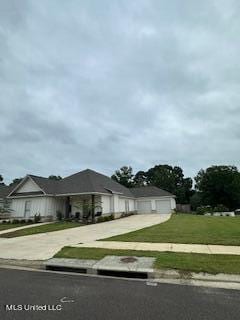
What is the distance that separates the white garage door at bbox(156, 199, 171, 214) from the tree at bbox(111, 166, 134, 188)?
24252 millimetres

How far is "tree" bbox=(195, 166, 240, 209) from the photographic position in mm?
54909

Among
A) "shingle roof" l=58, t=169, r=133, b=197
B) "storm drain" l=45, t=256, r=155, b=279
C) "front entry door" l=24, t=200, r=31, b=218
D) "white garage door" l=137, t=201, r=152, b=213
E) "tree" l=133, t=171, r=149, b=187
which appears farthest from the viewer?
"tree" l=133, t=171, r=149, b=187

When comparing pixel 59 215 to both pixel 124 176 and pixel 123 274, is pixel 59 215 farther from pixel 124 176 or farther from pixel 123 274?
pixel 124 176

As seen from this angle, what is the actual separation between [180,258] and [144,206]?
35.9 meters

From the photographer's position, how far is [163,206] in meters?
44.4

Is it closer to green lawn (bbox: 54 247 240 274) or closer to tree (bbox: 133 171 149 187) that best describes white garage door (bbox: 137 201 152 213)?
green lawn (bbox: 54 247 240 274)

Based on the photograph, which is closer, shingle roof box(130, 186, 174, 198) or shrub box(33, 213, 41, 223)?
shrub box(33, 213, 41, 223)

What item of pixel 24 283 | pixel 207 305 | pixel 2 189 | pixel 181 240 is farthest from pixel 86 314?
pixel 2 189

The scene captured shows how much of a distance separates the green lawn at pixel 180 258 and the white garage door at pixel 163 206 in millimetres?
33919

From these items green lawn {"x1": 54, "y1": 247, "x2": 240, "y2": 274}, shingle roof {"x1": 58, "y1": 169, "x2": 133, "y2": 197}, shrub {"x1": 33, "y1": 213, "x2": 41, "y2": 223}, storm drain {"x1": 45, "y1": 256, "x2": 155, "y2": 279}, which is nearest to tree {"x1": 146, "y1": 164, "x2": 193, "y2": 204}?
shingle roof {"x1": 58, "y1": 169, "x2": 133, "y2": 197}

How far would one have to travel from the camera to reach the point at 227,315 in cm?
497

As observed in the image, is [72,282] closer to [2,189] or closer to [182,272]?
[182,272]

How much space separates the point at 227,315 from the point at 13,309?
11.8 ft

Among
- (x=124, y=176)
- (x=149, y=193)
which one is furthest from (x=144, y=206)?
(x=124, y=176)
